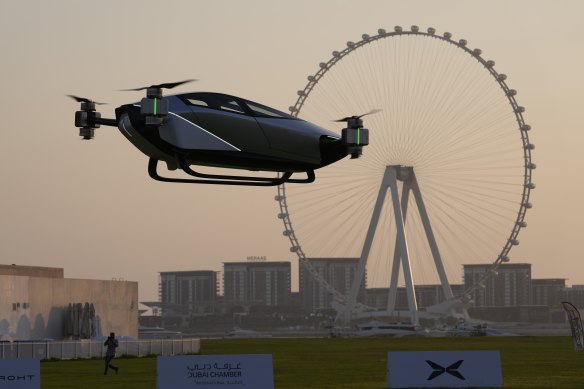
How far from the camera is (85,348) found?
86.4m

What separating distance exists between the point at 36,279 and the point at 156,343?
38.6 ft

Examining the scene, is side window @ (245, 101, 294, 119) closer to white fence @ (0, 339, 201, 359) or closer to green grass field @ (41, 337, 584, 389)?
green grass field @ (41, 337, 584, 389)

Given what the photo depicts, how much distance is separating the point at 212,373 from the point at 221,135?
17.6m

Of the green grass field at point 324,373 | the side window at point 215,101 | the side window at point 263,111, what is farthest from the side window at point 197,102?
the green grass field at point 324,373

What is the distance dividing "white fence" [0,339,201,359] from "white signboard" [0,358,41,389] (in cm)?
3550

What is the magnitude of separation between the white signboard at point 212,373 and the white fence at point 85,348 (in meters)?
35.7

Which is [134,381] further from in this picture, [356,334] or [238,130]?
[356,334]

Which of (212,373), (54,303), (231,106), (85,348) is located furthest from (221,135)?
(54,303)

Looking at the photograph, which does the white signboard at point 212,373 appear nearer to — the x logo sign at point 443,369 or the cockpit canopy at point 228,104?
the x logo sign at point 443,369

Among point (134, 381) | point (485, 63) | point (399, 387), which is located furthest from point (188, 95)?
point (485, 63)

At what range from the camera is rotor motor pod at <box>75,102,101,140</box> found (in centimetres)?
2645

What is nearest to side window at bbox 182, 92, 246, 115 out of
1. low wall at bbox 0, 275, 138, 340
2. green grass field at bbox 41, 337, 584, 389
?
green grass field at bbox 41, 337, 584, 389

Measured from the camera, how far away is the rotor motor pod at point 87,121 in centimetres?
2645

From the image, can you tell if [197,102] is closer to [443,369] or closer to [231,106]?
[231,106]
